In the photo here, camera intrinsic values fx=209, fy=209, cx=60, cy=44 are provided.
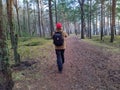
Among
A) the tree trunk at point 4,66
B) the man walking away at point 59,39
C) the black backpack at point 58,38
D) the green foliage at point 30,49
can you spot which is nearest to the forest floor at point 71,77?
the man walking away at point 59,39

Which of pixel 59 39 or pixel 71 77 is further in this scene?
pixel 59 39

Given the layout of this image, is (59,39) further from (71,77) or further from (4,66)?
(4,66)

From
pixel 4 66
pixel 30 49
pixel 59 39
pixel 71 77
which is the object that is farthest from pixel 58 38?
pixel 30 49

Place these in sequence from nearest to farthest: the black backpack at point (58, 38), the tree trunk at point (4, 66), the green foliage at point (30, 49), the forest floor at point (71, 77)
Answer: the tree trunk at point (4, 66) < the forest floor at point (71, 77) < the black backpack at point (58, 38) < the green foliage at point (30, 49)

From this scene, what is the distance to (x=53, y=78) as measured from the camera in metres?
8.12

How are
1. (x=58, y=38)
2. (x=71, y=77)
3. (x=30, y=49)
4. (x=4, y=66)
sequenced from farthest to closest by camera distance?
(x=30, y=49) → (x=58, y=38) → (x=71, y=77) → (x=4, y=66)

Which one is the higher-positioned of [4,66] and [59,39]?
[59,39]

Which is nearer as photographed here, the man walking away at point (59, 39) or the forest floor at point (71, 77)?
the forest floor at point (71, 77)

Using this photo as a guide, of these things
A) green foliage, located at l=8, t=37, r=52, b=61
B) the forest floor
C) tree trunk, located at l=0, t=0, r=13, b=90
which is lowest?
the forest floor

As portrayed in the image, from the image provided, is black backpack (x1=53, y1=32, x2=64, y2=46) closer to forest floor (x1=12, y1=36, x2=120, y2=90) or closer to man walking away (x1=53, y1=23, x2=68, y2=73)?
man walking away (x1=53, y1=23, x2=68, y2=73)

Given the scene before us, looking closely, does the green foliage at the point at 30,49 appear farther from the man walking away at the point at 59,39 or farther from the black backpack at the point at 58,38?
the black backpack at the point at 58,38

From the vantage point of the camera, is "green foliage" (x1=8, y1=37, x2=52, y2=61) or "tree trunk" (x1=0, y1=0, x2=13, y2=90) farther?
"green foliage" (x1=8, y1=37, x2=52, y2=61)

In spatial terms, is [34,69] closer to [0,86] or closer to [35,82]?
[35,82]

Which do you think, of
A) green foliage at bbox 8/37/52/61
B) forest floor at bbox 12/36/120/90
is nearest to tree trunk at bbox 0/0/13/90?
forest floor at bbox 12/36/120/90
